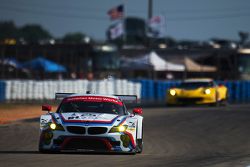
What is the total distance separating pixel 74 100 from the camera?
14719 millimetres

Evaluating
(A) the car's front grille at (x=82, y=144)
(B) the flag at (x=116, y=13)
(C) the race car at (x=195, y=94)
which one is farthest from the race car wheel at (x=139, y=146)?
(B) the flag at (x=116, y=13)

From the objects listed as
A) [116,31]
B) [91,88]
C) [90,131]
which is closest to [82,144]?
[90,131]

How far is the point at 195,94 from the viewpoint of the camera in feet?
110

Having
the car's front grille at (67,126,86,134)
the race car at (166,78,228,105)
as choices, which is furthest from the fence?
the car's front grille at (67,126,86,134)

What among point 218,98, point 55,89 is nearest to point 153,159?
point 218,98

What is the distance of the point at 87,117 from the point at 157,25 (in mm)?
40833

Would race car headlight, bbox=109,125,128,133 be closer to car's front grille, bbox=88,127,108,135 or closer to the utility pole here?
car's front grille, bbox=88,127,108,135

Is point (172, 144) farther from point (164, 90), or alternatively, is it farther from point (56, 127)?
point (164, 90)

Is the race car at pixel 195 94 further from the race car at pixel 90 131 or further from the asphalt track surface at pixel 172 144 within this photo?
the race car at pixel 90 131

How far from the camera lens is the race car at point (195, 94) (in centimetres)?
3353

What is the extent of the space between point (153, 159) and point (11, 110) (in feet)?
61.8

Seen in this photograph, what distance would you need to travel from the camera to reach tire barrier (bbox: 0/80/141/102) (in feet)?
119

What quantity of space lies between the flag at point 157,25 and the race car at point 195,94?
20.1m

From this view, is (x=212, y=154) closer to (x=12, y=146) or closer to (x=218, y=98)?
(x=12, y=146)
